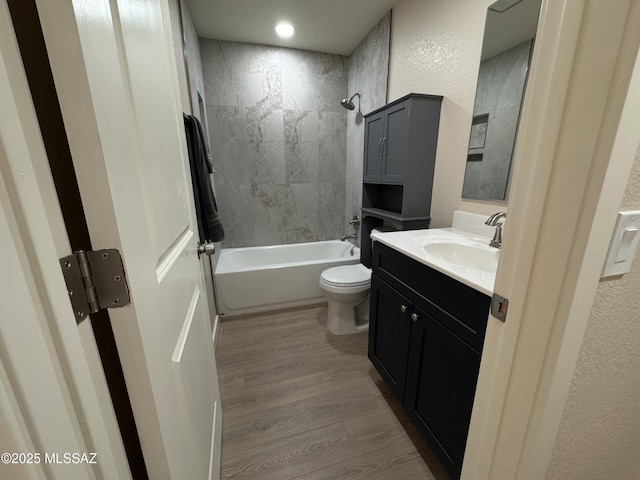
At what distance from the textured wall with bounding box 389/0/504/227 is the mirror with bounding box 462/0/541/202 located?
0.18 ft

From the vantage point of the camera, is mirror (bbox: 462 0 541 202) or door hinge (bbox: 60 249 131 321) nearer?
door hinge (bbox: 60 249 131 321)

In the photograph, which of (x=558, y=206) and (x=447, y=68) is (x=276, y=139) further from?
(x=558, y=206)

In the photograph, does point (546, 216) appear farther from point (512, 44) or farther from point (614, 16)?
point (512, 44)

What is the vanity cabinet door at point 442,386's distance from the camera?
0.89 meters

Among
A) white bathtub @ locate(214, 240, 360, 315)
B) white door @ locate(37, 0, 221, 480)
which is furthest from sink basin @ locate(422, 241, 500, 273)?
white bathtub @ locate(214, 240, 360, 315)

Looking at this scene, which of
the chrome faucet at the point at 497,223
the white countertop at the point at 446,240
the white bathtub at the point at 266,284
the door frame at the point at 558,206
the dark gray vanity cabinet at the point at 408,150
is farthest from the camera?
the white bathtub at the point at 266,284

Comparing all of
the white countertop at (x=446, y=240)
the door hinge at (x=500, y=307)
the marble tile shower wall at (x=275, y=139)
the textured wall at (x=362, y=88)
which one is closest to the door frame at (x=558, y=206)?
the door hinge at (x=500, y=307)

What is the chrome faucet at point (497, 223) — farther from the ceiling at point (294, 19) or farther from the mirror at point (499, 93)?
the ceiling at point (294, 19)

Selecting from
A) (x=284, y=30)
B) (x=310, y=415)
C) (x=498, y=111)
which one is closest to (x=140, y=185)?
(x=310, y=415)

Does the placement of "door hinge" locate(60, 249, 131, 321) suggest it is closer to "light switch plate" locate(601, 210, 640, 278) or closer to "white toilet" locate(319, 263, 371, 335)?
"light switch plate" locate(601, 210, 640, 278)

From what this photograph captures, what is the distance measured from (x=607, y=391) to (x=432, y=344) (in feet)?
1.64

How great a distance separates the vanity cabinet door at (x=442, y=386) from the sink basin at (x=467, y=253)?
0.36 metres

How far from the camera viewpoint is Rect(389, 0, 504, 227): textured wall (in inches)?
54.2

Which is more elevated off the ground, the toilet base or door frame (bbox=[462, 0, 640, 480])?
door frame (bbox=[462, 0, 640, 480])
